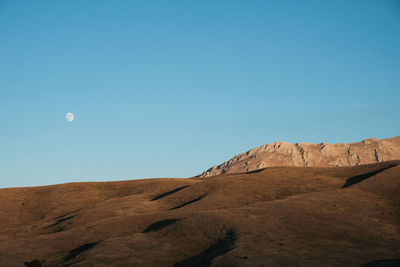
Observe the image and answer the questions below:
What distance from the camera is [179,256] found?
2661 cm

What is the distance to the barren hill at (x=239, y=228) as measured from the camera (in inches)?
976

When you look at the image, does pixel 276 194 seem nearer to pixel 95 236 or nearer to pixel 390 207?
pixel 390 207

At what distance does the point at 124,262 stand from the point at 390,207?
25509mm

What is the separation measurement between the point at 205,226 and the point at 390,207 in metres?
18.2

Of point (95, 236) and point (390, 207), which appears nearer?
point (95, 236)

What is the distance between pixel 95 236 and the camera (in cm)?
3309

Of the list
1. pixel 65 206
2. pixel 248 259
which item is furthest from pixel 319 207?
pixel 65 206

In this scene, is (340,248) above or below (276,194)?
below

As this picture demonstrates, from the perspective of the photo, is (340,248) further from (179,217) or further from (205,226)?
(179,217)

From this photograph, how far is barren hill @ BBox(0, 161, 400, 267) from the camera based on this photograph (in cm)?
2480

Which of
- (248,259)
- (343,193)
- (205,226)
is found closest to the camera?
(248,259)

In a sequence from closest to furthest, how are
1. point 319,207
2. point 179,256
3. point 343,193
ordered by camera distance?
point 179,256 → point 319,207 → point 343,193

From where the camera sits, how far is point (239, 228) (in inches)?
1176

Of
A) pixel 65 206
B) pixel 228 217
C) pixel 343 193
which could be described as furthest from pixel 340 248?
pixel 65 206
